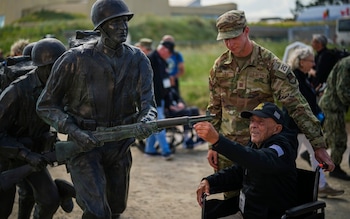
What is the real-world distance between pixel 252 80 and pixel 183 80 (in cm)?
1622

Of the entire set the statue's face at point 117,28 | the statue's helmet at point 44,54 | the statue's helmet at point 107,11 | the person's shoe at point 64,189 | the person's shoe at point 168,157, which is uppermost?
the statue's helmet at point 107,11

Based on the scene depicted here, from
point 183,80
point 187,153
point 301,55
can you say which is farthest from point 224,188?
point 183,80

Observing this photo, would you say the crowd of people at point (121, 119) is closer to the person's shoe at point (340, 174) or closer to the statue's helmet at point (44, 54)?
the statue's helmet at point (44, 54)

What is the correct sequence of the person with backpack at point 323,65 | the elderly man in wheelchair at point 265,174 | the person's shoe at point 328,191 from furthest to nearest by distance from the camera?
the person with backpack at point 323,65 < the person's shoe at point 328,191 < the elderly man in wheelchair at point 265,174

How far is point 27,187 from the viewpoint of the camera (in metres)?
6.05

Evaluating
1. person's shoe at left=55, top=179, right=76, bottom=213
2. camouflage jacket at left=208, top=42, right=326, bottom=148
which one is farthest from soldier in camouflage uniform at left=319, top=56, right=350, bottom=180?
person's shoe at left=55, top=179, right=76, bottom=213

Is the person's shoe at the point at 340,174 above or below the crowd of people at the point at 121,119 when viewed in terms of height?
below

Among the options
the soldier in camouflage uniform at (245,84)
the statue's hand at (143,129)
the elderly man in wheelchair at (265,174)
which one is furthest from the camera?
the soldier in camouflage uniform at (245,84)

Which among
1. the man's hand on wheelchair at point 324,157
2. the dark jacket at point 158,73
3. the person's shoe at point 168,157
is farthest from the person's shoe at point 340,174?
the man's hand on wheelchair at point 324,157

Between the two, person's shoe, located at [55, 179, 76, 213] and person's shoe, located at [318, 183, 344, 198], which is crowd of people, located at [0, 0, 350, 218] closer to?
person's shoe, located at [55, 179, 76, 213]

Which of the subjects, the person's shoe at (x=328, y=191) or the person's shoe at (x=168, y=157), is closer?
the person's shoe at (x=328, y=191)

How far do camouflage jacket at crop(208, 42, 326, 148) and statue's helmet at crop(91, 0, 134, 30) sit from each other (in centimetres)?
121

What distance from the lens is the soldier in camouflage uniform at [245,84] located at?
5.19 m

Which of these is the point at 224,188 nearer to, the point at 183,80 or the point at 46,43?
the point at 46,43
